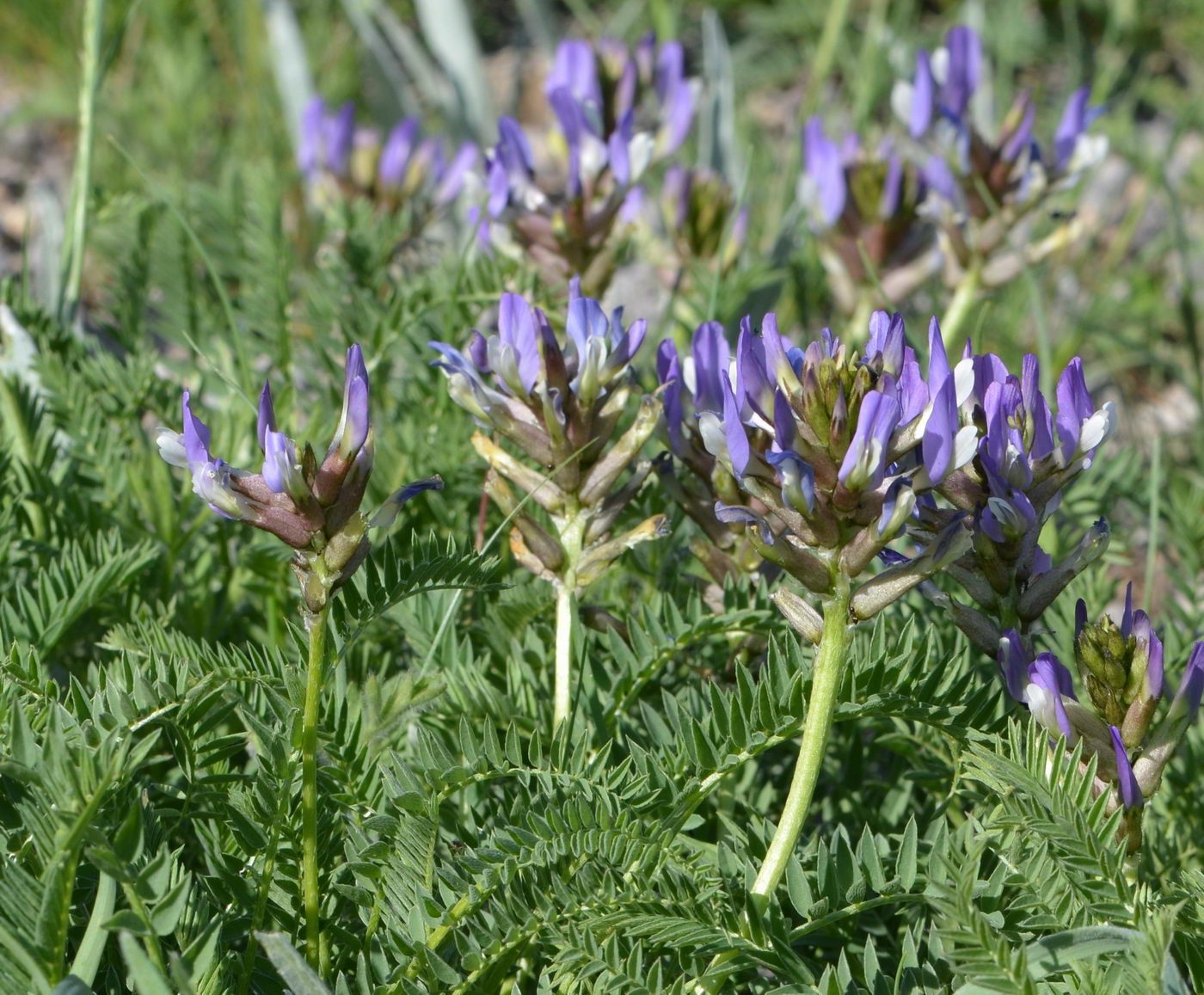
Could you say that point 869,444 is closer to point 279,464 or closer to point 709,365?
point 709,365

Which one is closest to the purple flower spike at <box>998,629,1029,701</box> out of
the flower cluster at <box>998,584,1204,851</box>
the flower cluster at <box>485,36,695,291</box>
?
the flower cluster at <box>998,584,1204,851</box>

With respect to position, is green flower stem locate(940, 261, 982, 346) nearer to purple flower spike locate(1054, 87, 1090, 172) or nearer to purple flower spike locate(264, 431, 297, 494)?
purple flower spike locate(1054, 87, 1090, 172)

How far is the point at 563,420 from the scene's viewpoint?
54.1 inches

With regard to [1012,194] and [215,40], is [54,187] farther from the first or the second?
[1012,194]

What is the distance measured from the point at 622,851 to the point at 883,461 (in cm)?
43

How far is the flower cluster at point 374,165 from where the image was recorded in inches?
115

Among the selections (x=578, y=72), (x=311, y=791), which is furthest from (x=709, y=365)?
(x=578, y=72)

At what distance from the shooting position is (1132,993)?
1.03 metres

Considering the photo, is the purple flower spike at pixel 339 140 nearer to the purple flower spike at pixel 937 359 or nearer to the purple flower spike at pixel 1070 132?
the purple flower spike at pixel 1070 132

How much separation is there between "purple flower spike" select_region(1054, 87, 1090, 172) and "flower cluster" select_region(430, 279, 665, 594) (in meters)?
1.28

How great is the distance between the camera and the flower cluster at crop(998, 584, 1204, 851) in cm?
115

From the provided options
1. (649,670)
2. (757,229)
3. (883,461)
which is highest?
(883,461)

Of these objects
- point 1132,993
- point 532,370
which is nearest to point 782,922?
point 1132,993

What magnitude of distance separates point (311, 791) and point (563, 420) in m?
0.48
